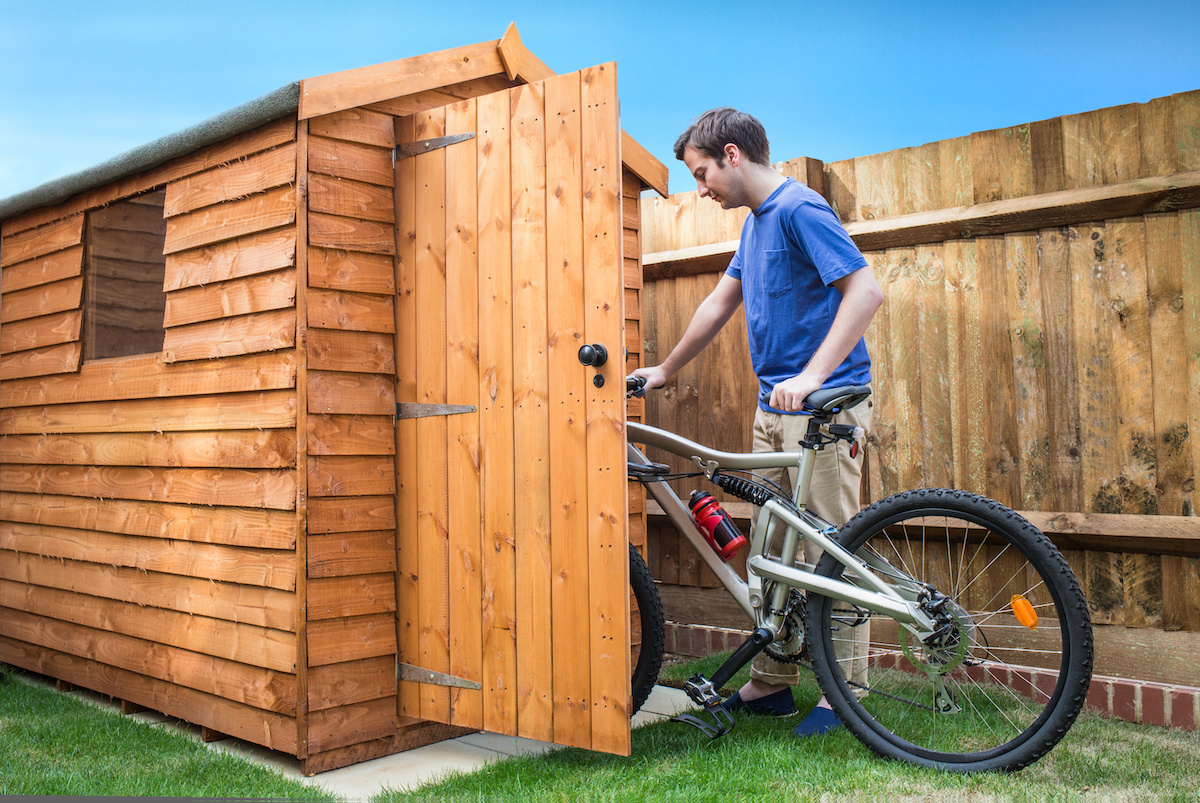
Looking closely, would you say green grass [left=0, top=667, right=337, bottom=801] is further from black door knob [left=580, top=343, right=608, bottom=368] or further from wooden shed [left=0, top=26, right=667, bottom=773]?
black door knob [left=580, top=343, right=608, bottom=368]

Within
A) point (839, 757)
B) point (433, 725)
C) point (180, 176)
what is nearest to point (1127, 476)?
point (839, 757)

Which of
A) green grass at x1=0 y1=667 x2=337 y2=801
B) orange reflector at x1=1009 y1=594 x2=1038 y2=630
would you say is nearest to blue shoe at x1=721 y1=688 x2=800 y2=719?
orange reflector at x1=1009 y1=594 x2=1038 y2=630

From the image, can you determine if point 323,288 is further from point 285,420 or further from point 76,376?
point 76,376

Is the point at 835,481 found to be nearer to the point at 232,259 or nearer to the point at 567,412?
the point at 567,412

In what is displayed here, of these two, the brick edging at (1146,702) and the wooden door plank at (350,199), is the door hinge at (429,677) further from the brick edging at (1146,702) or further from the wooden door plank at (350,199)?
the brick edging at (1146,702)

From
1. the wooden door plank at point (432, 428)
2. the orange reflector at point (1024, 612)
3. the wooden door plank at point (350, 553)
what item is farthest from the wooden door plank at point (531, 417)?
the orange reflector at point (1024, 612)

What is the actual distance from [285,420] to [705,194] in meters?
1.54

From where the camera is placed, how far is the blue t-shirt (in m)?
2.51

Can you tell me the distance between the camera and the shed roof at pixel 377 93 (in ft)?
8.96

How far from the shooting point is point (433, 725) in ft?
9.80

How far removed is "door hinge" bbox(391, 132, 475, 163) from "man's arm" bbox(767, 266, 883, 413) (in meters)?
1.29

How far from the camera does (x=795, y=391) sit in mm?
2363

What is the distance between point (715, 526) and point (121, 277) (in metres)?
3.08

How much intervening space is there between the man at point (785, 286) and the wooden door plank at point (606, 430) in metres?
0.40
